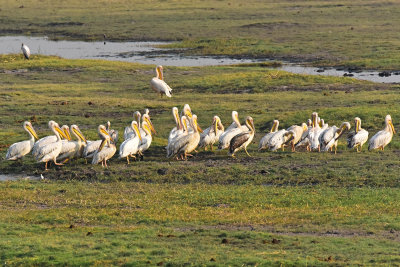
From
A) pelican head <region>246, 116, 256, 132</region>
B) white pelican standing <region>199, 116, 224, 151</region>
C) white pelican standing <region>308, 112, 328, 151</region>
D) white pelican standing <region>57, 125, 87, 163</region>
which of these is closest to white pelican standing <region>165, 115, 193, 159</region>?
white pelican standing <region>199, 116, 224, 151</region>

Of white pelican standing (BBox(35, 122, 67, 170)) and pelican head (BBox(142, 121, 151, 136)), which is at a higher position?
pelican head (BBox(142, 121, 151, 136))

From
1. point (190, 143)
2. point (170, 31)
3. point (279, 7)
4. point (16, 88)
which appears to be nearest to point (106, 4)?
point (279, 7)

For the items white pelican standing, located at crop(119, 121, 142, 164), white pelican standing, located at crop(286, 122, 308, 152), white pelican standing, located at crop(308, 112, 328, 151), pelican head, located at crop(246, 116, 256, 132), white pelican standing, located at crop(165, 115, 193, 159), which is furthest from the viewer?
pelican head, located at crop(246, 116, 256, 132)

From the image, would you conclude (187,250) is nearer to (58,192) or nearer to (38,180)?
(58,192)

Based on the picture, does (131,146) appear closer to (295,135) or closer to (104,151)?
(104,151)

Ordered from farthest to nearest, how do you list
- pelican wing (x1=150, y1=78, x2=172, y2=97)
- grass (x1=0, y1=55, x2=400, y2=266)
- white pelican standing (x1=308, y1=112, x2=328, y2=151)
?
pelican wing (x1=150, y1=78, x2=172, y2=97) < white pelican standing (x1=308, y1=112, x2=328, y2=151) < grass (x1=0, y1=55, x2=400, y2=266)

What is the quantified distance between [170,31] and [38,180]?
4002cm

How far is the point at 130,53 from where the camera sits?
152 feet

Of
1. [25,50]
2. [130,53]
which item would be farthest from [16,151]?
[130,53]

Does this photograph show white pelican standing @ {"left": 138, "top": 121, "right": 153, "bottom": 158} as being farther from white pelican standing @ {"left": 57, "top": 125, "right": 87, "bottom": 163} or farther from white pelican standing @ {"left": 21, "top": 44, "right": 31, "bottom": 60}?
white pelican standing @ {"left": 21, "top": 44, "right": 31, "bottom": 60}

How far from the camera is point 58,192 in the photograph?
49.8 ft

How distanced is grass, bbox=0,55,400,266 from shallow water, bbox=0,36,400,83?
7.94m

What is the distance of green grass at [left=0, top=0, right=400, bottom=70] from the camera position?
143 ft

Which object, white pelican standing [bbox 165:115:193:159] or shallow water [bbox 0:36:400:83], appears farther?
shallow water [bbox 0:36:400:83]
